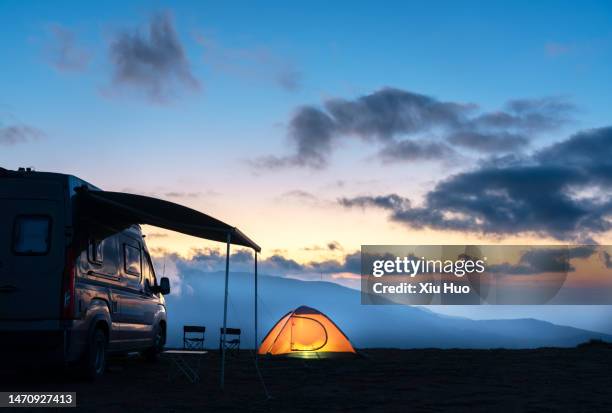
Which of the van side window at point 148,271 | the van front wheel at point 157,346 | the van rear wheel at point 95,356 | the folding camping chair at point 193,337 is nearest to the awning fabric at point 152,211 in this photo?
the van rear wheel at point 95,356

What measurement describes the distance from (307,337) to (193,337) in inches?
108

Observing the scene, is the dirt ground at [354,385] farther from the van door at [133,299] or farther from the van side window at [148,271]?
the van side window at [148,271]

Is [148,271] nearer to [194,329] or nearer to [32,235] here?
[32,235]

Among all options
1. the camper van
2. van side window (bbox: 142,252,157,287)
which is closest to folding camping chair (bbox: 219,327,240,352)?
van side window (bbox: 142,252,157,287)

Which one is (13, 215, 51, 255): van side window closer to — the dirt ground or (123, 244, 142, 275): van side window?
the dirt ground

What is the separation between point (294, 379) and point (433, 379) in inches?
88.5

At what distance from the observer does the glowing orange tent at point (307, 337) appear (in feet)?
56.1

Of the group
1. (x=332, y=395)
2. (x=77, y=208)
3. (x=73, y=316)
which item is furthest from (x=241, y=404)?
(x=77, y=208)

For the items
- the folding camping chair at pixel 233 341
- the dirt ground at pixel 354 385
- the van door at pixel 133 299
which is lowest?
the dirt ground at pixel 354 385

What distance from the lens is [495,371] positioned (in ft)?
42.8

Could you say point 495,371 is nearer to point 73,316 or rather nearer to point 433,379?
point 433,379

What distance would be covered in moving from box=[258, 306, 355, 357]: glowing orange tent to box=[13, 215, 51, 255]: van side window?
854 cm

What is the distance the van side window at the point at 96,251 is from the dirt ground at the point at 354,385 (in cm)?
176

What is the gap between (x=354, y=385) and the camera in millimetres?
10953
